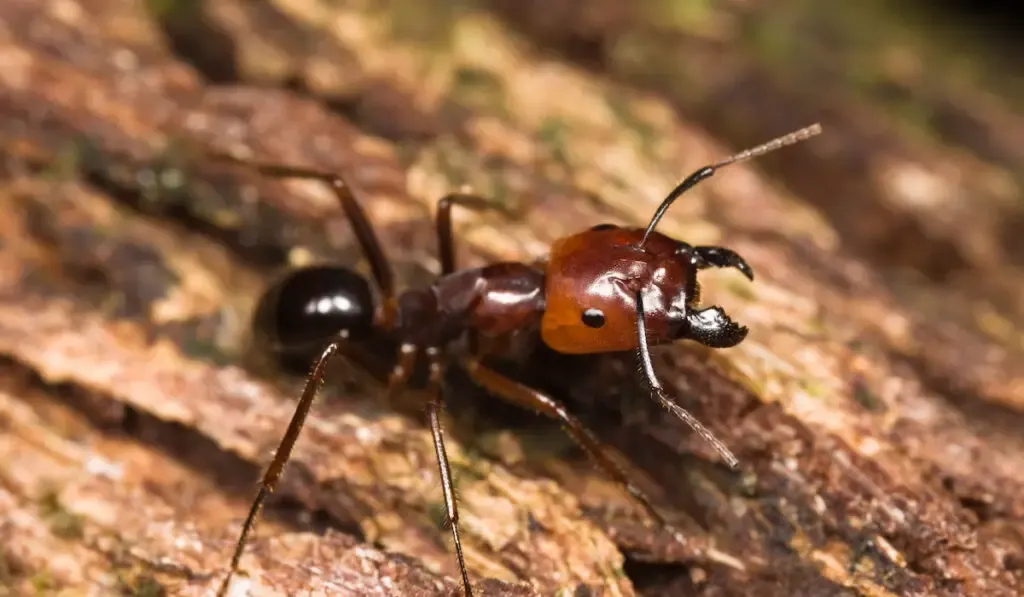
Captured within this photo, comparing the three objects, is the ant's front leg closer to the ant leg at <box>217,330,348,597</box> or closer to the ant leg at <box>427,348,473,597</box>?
the ant leg at <box>427,348,473,597</box>

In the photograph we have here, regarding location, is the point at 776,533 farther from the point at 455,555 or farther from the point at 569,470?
the point at 455,555

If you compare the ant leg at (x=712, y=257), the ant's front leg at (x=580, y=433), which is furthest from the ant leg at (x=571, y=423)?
the ant leg at (x=712, y=257)

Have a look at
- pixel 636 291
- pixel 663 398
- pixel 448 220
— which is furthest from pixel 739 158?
pixel 448 220

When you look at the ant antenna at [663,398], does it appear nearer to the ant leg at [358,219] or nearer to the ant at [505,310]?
the ant at [505,310]

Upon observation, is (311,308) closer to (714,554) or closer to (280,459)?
(280,459)

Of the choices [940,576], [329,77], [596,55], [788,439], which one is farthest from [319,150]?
[940,576]
